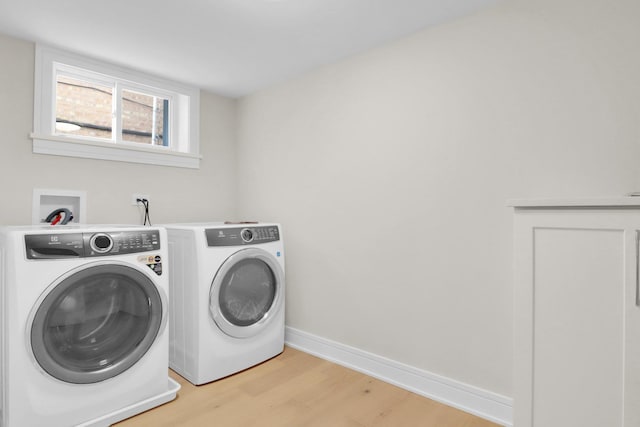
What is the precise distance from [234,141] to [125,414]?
222cm

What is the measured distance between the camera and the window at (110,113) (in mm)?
2188

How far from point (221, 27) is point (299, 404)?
2.10 metres

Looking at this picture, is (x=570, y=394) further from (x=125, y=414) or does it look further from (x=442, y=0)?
(x=125, y=414)

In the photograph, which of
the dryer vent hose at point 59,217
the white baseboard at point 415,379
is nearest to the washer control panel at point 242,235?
the white baseboard at point 415,379

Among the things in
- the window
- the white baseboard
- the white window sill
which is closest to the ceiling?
the window

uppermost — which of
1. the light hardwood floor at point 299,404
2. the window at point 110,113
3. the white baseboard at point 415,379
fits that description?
the window at point 110,113

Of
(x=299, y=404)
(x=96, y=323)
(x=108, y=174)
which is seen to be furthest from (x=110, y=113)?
(x=299, y=404)

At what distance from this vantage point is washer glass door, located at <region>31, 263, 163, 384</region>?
149cm

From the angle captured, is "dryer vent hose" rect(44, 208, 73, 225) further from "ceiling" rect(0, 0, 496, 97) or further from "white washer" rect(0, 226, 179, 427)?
"ceiling" rect(0, 0, 496, 97)

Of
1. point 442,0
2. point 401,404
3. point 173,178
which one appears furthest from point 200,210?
point 442,0

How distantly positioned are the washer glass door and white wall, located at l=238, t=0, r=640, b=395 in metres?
1.13

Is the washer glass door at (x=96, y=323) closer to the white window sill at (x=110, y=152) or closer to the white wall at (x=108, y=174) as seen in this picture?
the white wall at (x=108, y=174)

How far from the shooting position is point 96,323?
65.6 inches

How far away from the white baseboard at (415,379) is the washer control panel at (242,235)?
0.79 meters
